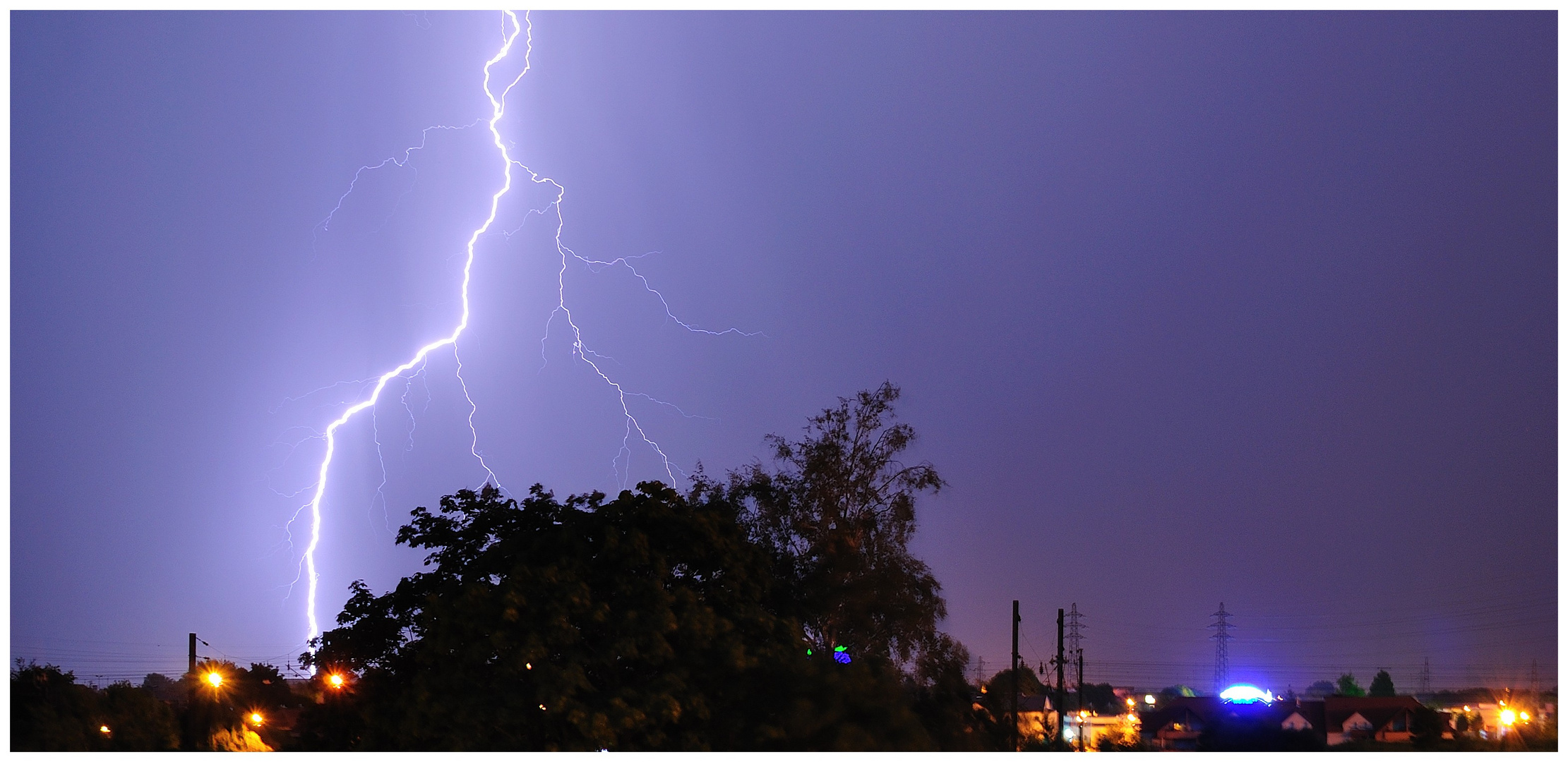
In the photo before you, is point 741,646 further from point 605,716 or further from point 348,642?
point 348,642

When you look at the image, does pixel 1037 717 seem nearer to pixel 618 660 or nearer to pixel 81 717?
pixel 81 717

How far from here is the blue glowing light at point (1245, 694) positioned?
51.0 metres

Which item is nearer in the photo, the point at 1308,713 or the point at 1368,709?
the point at 1368,709

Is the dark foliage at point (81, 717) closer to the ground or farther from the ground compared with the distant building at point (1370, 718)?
farther from the ground

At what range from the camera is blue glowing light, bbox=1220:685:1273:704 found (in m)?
51.0

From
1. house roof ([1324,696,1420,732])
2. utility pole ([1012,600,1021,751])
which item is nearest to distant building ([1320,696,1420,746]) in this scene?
house roof ([1324,696,1420,732])

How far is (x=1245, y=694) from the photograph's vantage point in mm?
52188

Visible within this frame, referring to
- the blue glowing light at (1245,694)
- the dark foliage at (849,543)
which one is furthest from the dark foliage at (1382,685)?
the dark foliage at (849,543)

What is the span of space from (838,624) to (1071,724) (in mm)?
31681

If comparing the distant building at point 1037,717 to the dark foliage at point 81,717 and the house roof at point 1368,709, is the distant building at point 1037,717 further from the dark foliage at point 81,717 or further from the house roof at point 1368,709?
the dark foliage at point 81,717

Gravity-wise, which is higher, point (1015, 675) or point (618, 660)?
point (618, 660)

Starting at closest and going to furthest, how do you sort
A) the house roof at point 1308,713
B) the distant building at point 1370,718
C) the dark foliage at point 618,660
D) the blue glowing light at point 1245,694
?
1. the dark foliage at point 618,660
2. the distant building at point 1370,718
3. the house roof at point 1308,713
4. the blue glowing light at point 1245,694

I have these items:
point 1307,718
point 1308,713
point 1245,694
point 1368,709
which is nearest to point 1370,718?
point 1368,709

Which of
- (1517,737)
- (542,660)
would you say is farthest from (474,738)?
(1517,737)
